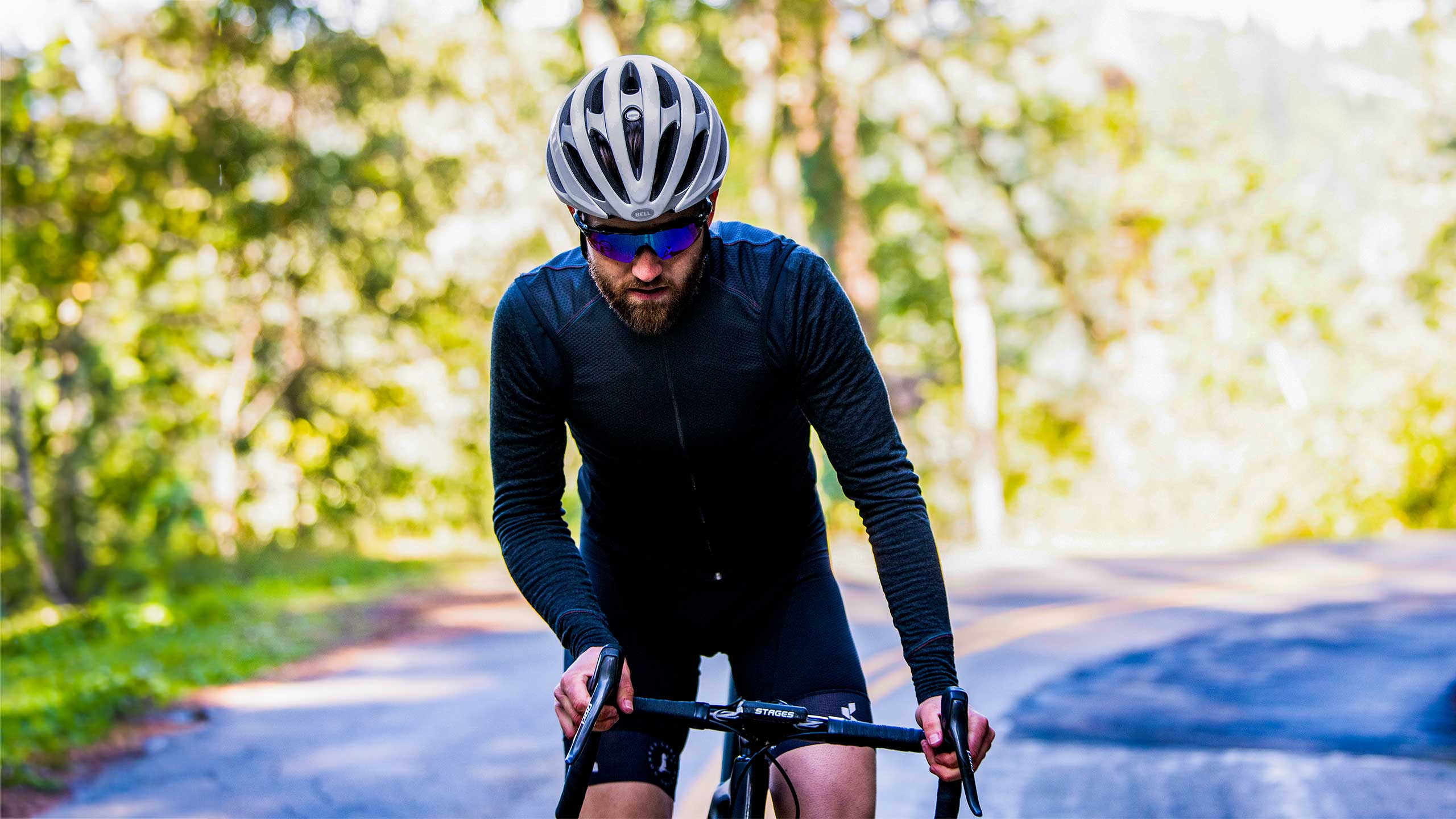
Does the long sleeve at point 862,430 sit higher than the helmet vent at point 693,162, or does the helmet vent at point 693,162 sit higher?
the helmet vent at point 693,162

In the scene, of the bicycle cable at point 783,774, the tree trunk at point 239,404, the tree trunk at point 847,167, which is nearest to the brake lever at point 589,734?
the bicycle cable at point 783,774

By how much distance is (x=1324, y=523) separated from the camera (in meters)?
19.5

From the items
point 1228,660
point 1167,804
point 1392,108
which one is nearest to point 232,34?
point 1228,660

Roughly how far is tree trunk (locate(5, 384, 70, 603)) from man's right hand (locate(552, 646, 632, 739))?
13911 millimetres

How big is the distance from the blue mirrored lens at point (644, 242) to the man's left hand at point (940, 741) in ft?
3.25

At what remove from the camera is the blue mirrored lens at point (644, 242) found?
2.66 metres

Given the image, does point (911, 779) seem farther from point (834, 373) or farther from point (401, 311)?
point (401, 311)

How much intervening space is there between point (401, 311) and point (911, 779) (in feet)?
50.0

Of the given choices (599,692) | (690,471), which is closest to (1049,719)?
(690,471)

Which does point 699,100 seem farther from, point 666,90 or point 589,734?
point 589,734

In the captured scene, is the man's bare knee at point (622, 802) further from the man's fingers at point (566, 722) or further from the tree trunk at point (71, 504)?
the tree trunk at point (71, 504)

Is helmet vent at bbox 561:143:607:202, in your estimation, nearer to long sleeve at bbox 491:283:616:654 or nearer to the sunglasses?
the sunglasses

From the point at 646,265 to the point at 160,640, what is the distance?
31.3 ft

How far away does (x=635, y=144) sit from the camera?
105 inches
